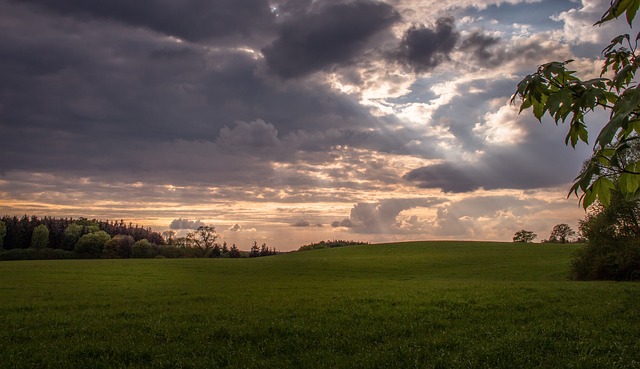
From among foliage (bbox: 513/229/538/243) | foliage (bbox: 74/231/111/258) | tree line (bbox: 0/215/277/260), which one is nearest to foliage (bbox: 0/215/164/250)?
tree line (bbox: 0/215/277/260)

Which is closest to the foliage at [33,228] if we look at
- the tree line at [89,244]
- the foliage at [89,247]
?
the tree line at [89,244]

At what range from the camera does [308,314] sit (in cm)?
1873

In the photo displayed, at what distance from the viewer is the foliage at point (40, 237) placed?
158 m

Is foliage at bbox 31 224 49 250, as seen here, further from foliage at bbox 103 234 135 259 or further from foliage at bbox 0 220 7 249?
foliage at bbox 103 234 135 259

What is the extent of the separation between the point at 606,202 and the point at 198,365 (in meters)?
11.1

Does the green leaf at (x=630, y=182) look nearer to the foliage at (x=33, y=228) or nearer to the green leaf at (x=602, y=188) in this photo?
the green leaf at (x=602, y=188)

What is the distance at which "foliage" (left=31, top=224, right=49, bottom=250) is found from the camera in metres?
158

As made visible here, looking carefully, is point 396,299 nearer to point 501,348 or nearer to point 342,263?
point 501,348

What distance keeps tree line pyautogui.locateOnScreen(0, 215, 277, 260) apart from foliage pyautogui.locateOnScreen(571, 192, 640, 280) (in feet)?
363

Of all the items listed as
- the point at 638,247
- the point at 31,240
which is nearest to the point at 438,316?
the point at 638,247

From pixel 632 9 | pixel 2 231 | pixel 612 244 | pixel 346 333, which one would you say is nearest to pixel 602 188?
pixel 632 9

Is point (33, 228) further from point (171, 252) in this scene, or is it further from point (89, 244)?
point (171, 252)

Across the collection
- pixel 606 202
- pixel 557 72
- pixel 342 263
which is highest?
pixel 557 72

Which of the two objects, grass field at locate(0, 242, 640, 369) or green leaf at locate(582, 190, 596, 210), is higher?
green leaf at locate(582, 190, 596, 210)
